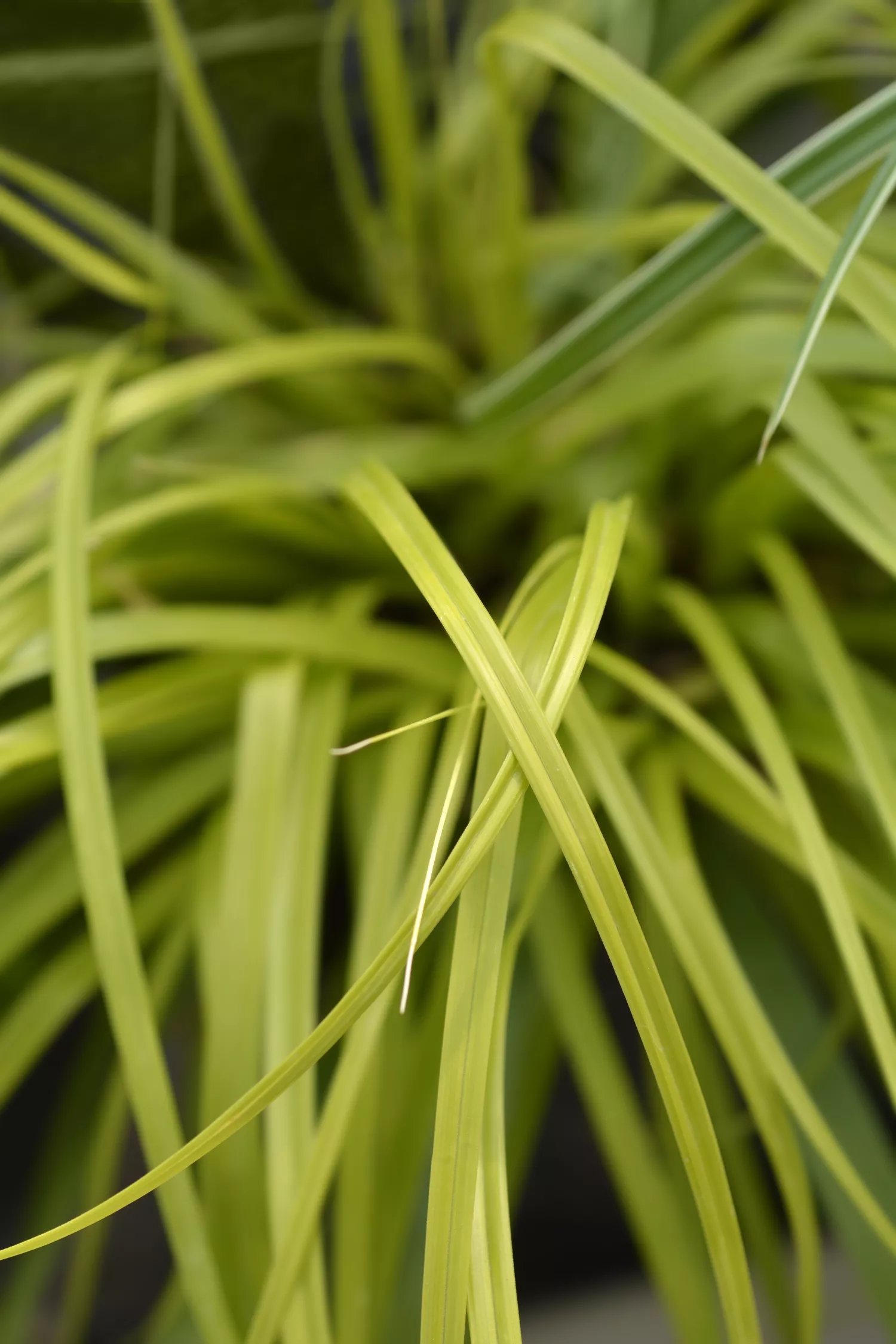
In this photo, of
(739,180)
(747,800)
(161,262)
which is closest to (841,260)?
(739,180)

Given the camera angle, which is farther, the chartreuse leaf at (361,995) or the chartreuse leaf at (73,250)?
the chartreuse leaf at (73,250)

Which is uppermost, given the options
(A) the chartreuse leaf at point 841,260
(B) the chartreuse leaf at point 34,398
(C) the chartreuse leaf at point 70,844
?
(B) the chartreuse leaf at point 34,398

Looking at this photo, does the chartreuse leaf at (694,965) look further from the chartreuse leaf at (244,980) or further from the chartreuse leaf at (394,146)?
the chartreuse leaf at (394,146)

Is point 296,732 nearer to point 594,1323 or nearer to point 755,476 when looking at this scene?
point 755,476

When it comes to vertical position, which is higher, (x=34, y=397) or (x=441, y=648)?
(x=34, y=397)

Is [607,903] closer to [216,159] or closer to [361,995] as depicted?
[361,995]

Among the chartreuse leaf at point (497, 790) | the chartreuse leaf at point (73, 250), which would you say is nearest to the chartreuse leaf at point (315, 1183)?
the chartreuse leaf at point (497, 790)

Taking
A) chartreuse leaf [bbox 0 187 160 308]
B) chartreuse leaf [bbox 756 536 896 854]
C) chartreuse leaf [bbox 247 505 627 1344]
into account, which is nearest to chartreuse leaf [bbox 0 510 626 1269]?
chartreuse leaf [bbox 247 505 627 1344]

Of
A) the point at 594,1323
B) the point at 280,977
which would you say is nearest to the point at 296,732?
the point at 280,977

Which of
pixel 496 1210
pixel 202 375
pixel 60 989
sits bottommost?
pixel 496 1210
